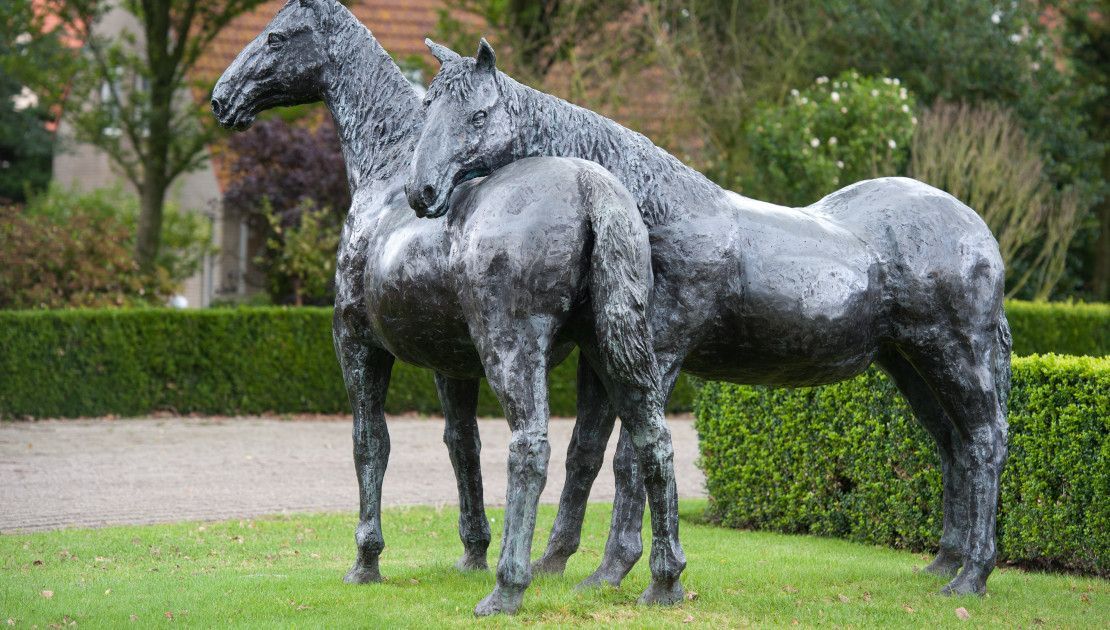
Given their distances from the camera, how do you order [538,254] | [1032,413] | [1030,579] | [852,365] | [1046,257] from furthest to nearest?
[1046,257]
[1032,413]
[1030,579]
[852,365]
[538,254]

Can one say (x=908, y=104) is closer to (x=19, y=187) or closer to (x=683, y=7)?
(x=683, y=7)

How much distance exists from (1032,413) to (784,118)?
1019 centimetres

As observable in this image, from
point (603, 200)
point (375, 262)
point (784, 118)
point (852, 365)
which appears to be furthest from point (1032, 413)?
point (784, 118)

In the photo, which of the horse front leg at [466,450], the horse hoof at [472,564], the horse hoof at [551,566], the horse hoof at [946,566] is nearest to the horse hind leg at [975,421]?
the horse hoof at [946,566]

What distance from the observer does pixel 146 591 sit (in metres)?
6.01

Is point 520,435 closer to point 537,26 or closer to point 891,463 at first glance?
point 891,463

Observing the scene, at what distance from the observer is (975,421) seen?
6.07 m

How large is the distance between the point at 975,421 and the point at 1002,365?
0.40 m

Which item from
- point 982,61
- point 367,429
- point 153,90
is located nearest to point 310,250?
point 153,90

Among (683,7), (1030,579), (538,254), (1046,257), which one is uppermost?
(683,7)

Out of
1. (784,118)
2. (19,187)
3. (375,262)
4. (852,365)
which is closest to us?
(375,262)

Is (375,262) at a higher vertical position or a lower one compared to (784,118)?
lower

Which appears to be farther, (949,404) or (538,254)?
(949,404)

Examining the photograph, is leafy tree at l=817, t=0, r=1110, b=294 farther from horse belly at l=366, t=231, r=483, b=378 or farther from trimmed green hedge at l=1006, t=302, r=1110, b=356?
horse belly at l=366, t=231, r=483, b=378
